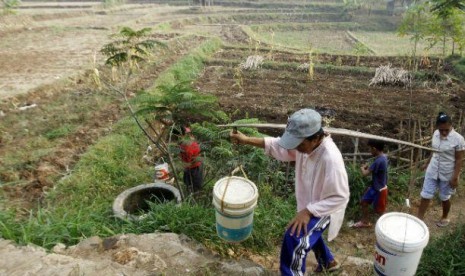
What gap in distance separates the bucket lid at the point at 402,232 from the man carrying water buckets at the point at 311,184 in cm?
34

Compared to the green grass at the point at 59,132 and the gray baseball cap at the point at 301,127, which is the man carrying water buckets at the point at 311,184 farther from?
→ the green grass at the point at 59,132

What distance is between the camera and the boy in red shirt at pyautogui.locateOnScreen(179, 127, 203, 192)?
168 inches

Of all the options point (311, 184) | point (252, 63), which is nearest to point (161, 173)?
point (311, 184)

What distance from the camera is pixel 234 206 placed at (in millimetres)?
2852

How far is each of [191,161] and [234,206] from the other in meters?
1.69

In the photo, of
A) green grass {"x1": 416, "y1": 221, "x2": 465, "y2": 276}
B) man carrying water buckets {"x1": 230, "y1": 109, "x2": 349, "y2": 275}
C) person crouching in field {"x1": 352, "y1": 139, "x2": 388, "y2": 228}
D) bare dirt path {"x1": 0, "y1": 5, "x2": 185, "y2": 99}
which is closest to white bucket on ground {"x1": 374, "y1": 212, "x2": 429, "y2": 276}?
man carrying water buckets {"x1": 230, "y1": 109, "x2": 349, "y2": 275}

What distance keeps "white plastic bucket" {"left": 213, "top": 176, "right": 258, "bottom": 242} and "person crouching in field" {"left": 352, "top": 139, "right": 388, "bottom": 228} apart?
7.11 feet

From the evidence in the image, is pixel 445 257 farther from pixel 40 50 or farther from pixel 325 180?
pixel 40 50

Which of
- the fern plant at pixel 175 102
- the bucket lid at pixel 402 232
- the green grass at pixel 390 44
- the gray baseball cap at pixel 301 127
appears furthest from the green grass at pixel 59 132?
the green grass at pixel 390 44

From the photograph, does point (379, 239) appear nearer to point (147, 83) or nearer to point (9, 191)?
point (9, 191)

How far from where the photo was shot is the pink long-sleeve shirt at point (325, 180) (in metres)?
2.64

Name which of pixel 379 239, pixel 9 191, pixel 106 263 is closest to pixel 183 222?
pixel 106 263

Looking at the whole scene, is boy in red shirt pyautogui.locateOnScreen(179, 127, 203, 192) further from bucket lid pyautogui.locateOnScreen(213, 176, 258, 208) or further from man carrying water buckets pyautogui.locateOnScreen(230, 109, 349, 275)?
man carrying water buckets pyautogui.locateOnScreen(230, 109, 349, 275)

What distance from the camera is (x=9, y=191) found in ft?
16.7
